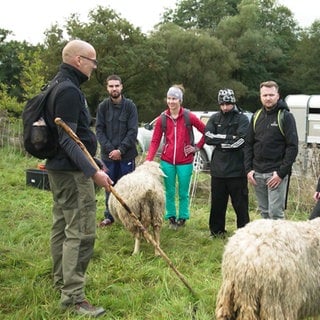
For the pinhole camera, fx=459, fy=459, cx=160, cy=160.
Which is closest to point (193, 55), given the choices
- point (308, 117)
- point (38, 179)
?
point (308, 117)

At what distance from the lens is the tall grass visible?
3.81 meters

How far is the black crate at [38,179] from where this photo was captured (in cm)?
916

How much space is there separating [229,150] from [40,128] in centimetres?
277

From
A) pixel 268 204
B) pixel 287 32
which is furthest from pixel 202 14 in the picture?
pixel 268 204

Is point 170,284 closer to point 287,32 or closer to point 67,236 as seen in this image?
point 67,236

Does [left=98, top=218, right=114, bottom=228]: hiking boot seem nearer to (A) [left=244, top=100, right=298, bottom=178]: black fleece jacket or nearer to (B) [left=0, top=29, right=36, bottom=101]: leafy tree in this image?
(A) [left=244, top=100, right=298, bottom=178]: black fleece jacket

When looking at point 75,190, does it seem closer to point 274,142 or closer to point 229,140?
point 274,142

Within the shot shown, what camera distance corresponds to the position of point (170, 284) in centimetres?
432

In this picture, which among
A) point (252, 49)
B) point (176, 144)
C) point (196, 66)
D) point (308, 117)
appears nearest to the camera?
point (176, 144)

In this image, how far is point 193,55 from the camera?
113 feet

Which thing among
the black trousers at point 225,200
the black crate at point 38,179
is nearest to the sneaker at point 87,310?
the black trousers at point 225,200

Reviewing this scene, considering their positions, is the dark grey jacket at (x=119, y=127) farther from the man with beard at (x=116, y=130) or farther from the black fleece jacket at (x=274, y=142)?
the black fleece jacket at (x=274, y=142)

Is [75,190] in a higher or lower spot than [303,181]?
higher

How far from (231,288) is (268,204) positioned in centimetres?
254
